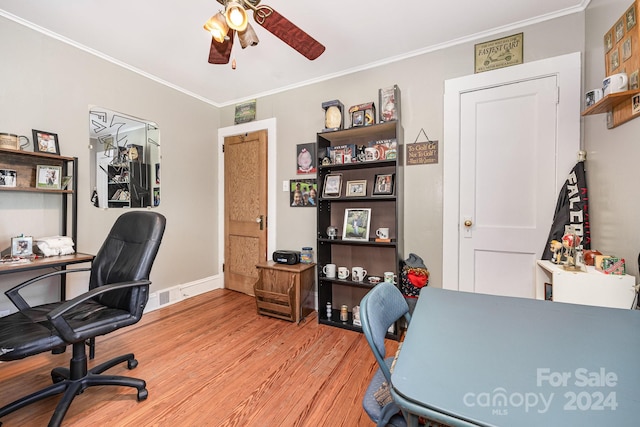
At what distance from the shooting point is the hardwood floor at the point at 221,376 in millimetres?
1442

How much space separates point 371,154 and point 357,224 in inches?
26.6

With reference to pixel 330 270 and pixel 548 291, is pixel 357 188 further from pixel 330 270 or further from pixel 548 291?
pixel 548 291

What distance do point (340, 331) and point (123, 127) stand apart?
A: 2961mm

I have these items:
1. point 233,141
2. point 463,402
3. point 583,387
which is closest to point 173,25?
point 233,141

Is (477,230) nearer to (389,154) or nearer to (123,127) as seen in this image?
(389,154)

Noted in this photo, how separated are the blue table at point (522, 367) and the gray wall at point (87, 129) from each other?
2924mm

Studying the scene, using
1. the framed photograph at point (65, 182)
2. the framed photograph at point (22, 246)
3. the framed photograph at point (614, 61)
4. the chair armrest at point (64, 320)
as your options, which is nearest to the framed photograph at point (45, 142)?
the framed photograph at point (65, 182)

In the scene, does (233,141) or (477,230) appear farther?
(233,141)

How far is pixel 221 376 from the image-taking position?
5.88 feet

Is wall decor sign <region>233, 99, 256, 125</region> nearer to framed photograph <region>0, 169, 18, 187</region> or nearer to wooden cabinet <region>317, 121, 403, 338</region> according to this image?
wooden cabinet <region>317, 121, 403, 338</region>

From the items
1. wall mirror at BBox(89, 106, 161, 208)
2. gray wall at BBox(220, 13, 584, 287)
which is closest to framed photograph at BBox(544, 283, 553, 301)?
gray wall at BBox(220, 13, 584, 287)

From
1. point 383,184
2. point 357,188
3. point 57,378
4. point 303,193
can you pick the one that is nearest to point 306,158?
point 303,193

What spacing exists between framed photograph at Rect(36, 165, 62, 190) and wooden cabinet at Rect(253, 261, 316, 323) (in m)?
1.83

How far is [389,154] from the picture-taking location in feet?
7.82
